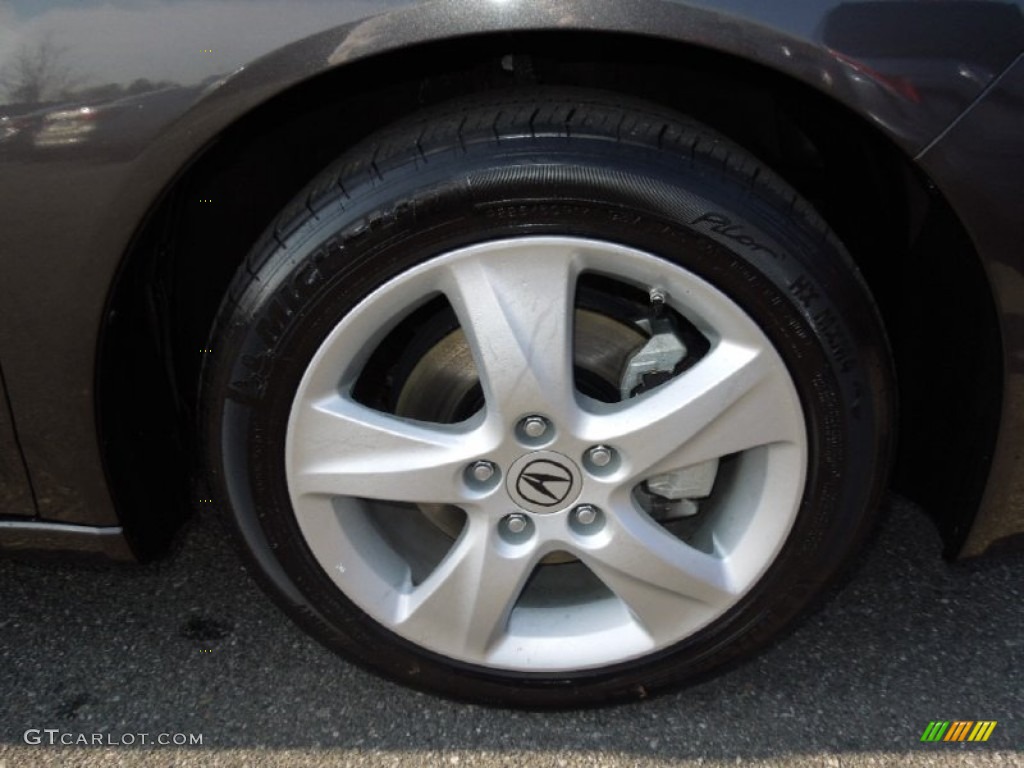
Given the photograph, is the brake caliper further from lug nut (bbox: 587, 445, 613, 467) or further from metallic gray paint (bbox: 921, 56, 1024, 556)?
metallic gray paint (bbox: 921, 56, 1024, 556)

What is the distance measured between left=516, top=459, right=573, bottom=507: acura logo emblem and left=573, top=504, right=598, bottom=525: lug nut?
4 centimetres

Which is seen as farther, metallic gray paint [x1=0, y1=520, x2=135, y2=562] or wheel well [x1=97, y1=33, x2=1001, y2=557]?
metallic gray paint [x1=0, y1=520, x2=135, y2=562]

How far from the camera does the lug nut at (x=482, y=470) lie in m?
1.57

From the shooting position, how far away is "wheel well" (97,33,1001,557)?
1.56 m

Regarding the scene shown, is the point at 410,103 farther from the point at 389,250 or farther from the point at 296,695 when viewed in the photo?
the point at 296,695

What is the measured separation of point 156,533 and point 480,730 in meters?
0.66

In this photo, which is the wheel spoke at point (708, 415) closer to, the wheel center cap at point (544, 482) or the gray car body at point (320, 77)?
the wheel center cap at point (544, 482)

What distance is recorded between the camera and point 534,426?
153cm

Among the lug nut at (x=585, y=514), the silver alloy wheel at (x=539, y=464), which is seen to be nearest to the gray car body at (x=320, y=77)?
the silver alloy wheel at (x=539, y=464)

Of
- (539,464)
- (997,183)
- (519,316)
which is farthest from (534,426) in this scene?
(997,183)

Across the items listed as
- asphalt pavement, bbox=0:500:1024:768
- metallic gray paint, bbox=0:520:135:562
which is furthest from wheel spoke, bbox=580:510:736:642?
metallic gray paint, bbox=0:520:135:562

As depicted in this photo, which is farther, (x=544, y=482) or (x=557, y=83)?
(x=557, y=83)

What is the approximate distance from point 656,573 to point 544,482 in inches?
9.6

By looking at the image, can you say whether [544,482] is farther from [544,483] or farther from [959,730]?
[959,730]
